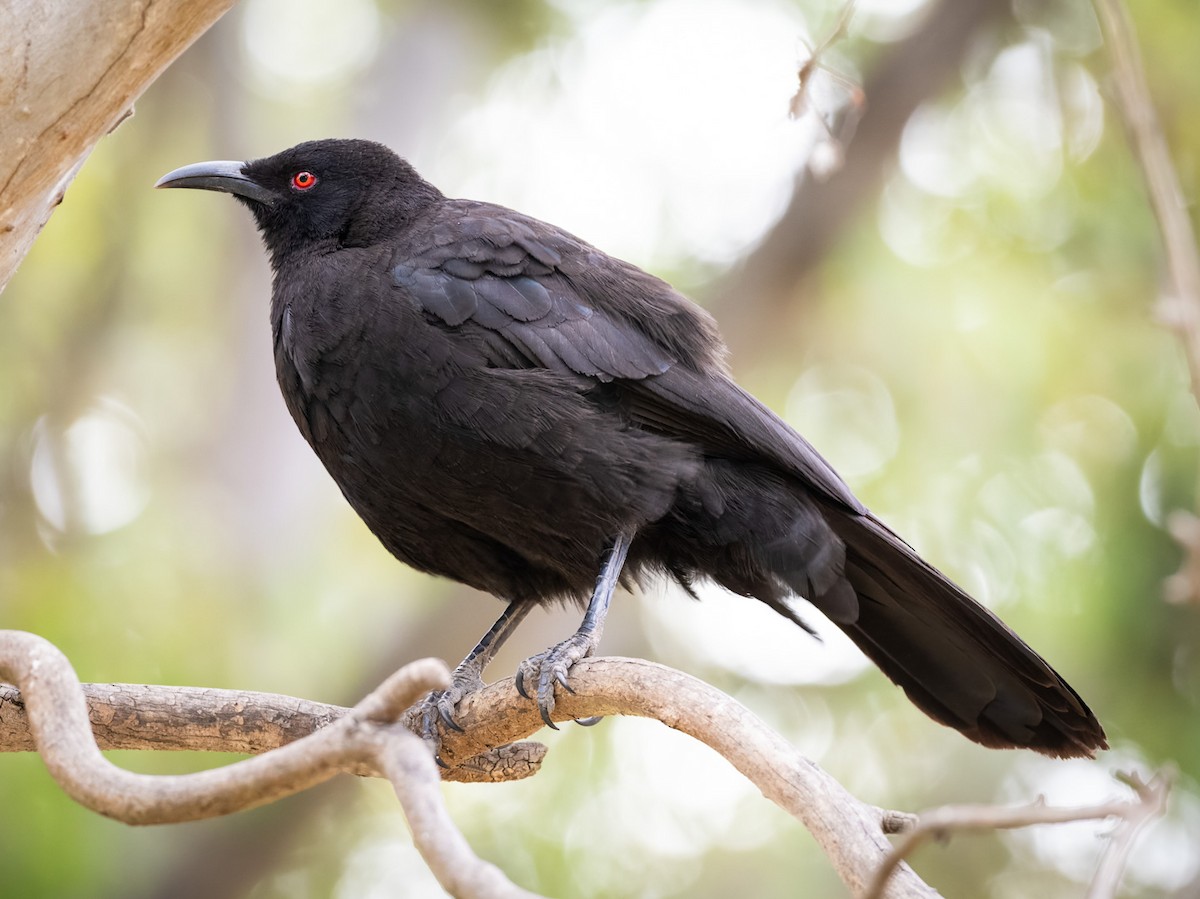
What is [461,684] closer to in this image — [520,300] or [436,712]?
[436,712]

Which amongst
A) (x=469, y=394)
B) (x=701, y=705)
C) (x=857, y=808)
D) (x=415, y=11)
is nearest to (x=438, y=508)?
(x=469, y=394)

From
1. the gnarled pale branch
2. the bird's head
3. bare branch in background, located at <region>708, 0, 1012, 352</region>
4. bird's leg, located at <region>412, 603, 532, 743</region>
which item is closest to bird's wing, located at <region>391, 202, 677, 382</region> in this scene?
the bird's head

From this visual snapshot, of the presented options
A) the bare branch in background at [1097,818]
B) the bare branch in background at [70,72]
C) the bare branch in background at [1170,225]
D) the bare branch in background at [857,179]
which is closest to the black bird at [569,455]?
the bare branch in background at [70,72]

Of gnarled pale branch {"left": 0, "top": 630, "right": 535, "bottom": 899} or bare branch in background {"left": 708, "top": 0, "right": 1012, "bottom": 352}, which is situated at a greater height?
bare branch in background {"left": 708, "top": 0, "right": 1012, "bottom": 352}

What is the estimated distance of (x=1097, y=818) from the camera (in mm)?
Result: 1846

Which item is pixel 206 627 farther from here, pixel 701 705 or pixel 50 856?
pixel 701 705

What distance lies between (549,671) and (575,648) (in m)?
0.16

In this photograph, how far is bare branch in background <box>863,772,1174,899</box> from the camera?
1709mm

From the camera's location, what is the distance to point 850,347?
32.1 ft

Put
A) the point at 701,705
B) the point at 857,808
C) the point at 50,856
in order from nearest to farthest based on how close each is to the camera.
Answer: the point at 857,808 < the point at 701,705 < the point at 50,856

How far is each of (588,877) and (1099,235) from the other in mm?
5869

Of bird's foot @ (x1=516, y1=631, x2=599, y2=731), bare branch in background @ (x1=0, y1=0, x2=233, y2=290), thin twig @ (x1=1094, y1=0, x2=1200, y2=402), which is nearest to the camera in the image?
thin twig @ (x1=1094, y1=0, x2=1200, y2=402)

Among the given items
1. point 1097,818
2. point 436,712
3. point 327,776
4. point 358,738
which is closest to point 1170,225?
point 1097,818

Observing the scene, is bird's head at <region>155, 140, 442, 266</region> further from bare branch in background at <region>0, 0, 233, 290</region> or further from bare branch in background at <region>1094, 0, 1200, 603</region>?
bare branch in background at <region>1094, 0, 1200, 603</region>
